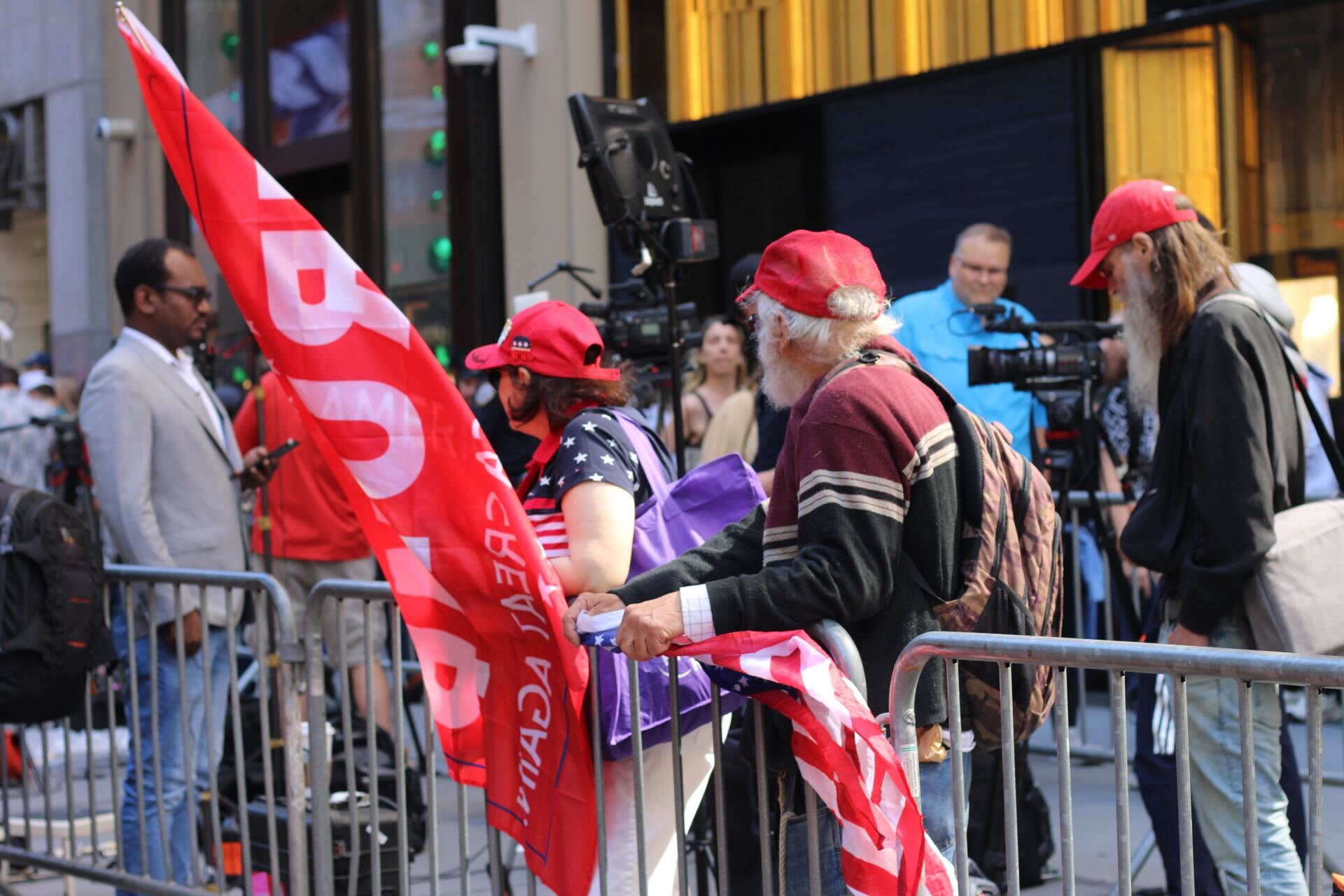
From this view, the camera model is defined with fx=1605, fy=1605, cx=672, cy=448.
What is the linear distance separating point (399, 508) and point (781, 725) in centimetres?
95

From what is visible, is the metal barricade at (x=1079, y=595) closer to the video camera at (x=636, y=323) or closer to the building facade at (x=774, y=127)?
the video camera at (x=636, y=323)

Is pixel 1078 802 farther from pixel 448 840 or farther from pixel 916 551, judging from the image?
pixel 916 551

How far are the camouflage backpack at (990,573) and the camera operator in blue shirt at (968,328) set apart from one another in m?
3.06

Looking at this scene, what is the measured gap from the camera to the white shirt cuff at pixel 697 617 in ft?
10.0

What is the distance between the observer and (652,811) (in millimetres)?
3570

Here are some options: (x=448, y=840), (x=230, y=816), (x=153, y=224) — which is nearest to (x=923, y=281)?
(x=448, y=840)

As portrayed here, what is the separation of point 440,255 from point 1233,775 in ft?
30.3

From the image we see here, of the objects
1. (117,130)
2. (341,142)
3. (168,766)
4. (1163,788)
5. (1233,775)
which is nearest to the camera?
(1233,775)

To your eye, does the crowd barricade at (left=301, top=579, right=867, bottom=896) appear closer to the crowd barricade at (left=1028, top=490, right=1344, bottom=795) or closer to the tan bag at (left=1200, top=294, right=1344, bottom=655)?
the tan bag at (left=1200, top=294, right=1344, bottom=655)

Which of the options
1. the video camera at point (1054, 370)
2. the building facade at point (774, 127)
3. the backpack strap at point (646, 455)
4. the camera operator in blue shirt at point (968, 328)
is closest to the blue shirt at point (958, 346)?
the camera operator in blue shirt at point (968, 328)

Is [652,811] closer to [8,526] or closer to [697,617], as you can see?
[697,617]

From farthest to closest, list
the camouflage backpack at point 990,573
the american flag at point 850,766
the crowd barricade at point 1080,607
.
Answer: the crowd barricade at point 1080,607 → the camouflage backpack at point 990,573 → the american flag at point 850,766

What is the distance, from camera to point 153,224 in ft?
53.3

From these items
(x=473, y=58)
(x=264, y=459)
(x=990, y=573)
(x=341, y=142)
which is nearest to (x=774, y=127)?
(x=473, y=58)
